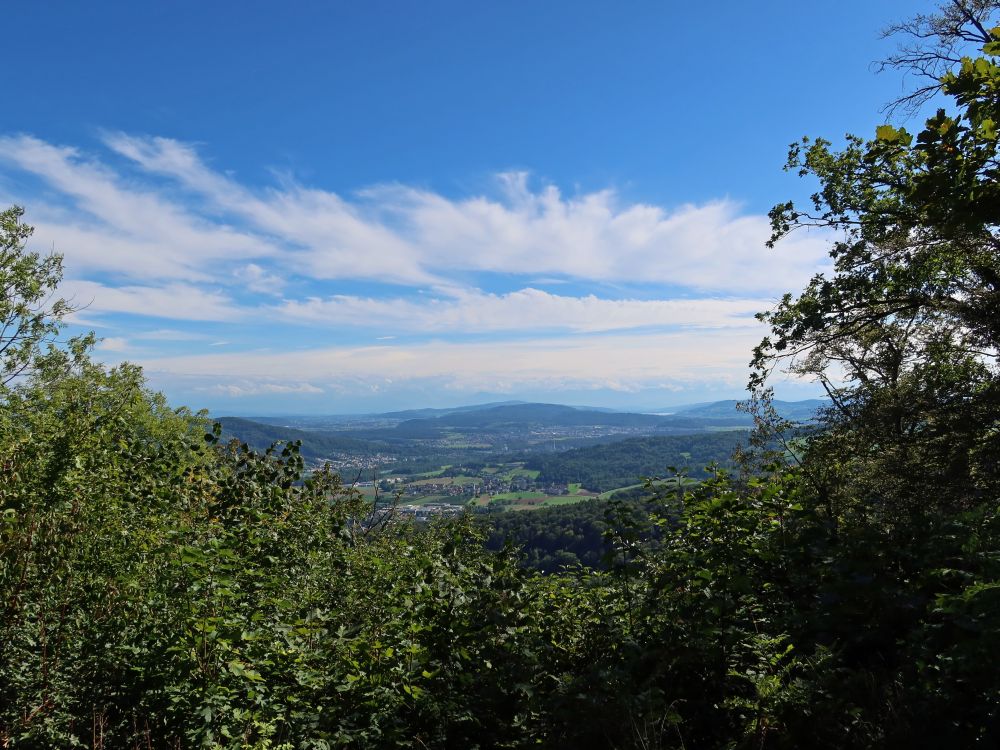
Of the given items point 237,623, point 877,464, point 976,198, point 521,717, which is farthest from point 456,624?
point 877,464

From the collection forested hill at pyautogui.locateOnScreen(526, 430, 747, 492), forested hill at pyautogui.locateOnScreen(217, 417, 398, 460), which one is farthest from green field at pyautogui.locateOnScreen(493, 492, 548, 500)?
forested hill at pyautogui.locateOnScreen(217, 417, 398, 460)

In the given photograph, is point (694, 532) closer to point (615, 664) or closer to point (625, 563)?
point (625, 563)

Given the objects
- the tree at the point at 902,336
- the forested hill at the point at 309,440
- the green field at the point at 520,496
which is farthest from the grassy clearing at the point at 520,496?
the tree at the point at 902,336

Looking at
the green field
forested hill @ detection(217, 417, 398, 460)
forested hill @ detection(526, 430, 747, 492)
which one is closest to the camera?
the green field

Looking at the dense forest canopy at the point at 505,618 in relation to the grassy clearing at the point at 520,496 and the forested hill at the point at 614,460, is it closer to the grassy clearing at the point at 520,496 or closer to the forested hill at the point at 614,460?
the grassy clearing at the point at 520,496

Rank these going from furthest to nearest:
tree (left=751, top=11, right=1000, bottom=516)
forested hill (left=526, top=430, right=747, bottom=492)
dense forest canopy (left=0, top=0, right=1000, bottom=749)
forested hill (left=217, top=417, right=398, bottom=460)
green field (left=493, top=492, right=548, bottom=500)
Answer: forested hill (left=217, top=417, right=398, bottom=460) → forested hill (left=526, top=430, right=747, bottom=492) → green field (left=493, top=492, right=548, bottom=500) → tree (left=751, top=11, right=1000, bottom=516) → dense forest canopy (left=0, top=0, right=1000, bottom=749)

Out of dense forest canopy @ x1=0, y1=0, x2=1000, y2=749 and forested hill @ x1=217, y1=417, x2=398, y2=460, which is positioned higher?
dense forest canopy @ x1=0, y1=0, x2=1000, y2=749

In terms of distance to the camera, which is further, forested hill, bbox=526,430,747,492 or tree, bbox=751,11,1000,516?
forested hill, bbox=526,430,747,492

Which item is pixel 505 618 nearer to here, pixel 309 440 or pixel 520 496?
pixel 520 496

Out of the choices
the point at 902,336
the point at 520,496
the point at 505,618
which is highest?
the point at 902,336

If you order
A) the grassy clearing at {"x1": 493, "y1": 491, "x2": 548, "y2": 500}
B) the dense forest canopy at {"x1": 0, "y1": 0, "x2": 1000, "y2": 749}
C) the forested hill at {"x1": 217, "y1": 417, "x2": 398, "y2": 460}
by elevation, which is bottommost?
the grassy clearing at {"x1": 493, "y1": 491, "x2": 548, "y2": 500}

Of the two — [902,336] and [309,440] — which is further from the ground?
[902,336]

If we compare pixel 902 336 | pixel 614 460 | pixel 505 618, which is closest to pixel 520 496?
pixel 614 460

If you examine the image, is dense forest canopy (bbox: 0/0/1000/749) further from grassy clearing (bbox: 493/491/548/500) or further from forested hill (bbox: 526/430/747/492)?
forested hill (bbox: 526/430/747/492)
